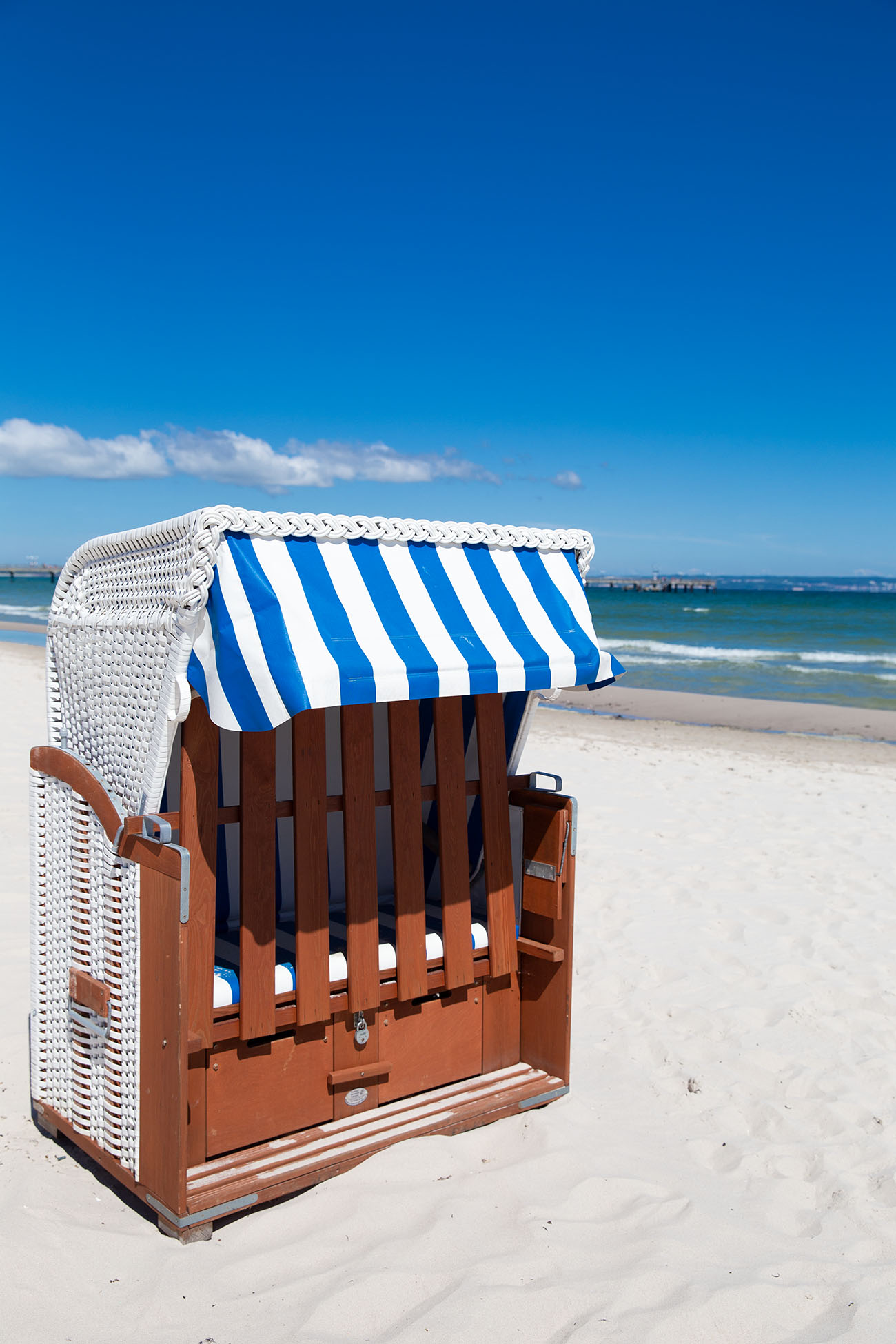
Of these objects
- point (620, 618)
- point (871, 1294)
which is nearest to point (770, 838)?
point (871, 1294)

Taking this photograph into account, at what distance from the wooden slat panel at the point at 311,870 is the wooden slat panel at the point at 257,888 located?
9 cm

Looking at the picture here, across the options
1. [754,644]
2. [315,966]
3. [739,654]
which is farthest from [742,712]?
[754,644]

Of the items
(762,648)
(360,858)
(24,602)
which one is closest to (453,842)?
(360,858)

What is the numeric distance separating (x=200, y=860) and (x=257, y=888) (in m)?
0.25

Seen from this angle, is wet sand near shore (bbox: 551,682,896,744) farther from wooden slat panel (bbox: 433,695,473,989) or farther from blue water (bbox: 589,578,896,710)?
wooden slat panel (bbox: 433,695,473,989)

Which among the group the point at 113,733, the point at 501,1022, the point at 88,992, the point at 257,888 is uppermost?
the point at 113,733

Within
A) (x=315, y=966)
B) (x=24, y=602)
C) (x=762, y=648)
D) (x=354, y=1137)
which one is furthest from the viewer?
(x=24, y=602)

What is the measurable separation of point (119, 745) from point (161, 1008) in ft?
2.71

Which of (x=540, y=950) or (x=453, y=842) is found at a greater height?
(x=453, y=842)

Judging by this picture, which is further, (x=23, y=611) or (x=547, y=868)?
(x=23, y=611)

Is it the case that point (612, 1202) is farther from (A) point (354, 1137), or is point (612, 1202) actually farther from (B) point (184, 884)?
(B) point (184, 884)

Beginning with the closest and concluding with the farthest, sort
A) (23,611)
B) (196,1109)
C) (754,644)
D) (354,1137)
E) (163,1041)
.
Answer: (163,1041) → (196,1109) → (354,1137) → (754,644) → (23,611)

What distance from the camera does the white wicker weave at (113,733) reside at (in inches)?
110

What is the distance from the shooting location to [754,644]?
35594 millimetres
